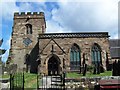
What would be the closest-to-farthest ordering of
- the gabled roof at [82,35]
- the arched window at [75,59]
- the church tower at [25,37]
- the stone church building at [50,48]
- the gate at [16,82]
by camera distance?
1. the gate at [16,82]
2. the stone church building at [50,48]
3. the arched window at [75,59]
4. the gabled roof at [82,35]
5. the church tower at [25,37]

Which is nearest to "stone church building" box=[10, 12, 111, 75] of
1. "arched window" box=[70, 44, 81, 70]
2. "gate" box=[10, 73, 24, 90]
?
"arched window" box=[70, 44, 81, 70]

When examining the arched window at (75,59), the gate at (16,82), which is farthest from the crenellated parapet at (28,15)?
the gate at (16,82)

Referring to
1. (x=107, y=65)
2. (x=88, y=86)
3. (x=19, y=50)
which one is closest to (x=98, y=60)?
(x=107, y=65)

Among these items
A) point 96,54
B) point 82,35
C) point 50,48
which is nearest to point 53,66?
point 50,48

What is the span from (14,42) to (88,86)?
85.9 feet

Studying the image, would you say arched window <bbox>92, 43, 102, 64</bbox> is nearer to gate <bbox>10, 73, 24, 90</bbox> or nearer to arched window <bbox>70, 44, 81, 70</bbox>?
arched window <bbox>70, 44, 81, 70</bbox>

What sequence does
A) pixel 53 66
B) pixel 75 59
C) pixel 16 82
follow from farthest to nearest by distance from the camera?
pixel 75 59 < pixel 53 66 < pixel 16 82

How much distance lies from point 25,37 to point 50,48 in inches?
284

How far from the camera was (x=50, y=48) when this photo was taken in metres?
40.5

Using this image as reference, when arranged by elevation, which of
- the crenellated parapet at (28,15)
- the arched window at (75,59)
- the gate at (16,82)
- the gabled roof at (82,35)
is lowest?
the gate at (16,82)

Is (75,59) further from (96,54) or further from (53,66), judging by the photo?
(53,66)

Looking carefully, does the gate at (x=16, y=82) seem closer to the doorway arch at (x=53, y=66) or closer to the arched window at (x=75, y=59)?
the doorway arch at (x=53, y=66)

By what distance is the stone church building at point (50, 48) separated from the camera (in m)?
40.5

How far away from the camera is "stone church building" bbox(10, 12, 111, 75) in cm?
4053
